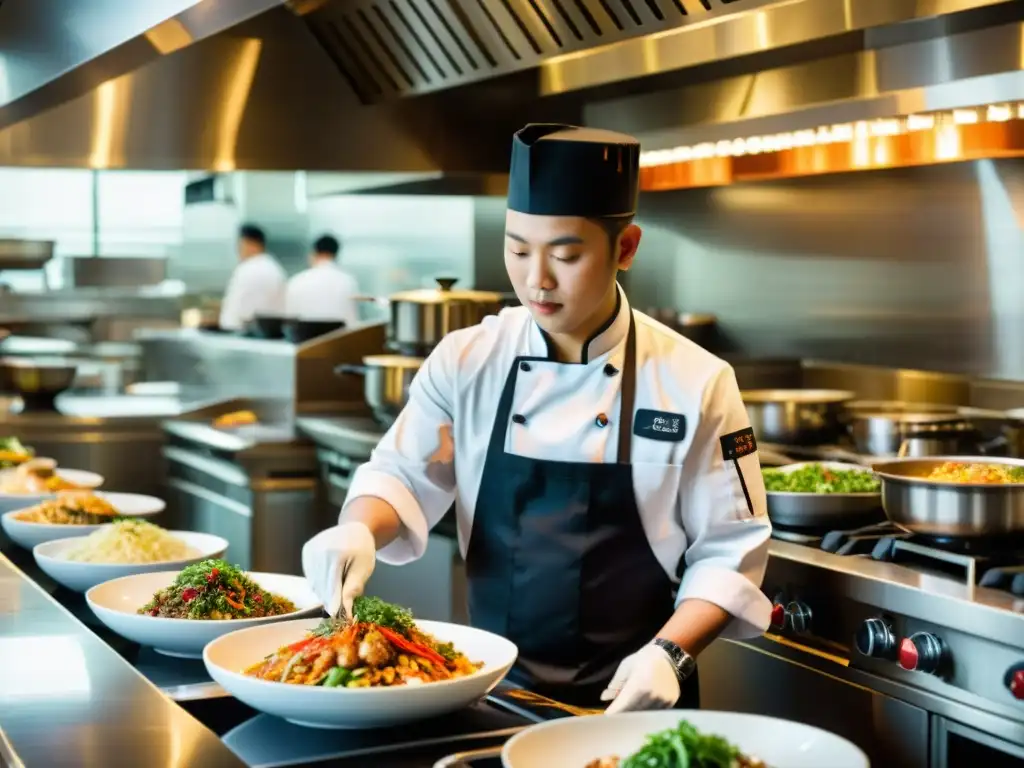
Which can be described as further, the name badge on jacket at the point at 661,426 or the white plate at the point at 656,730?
the name badge on jacket at the point at 661,426

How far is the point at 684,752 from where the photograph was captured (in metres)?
1.38

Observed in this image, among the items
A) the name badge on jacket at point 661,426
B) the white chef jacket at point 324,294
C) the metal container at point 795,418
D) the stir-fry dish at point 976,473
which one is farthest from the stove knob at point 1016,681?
the white chef jacket at point 324,294

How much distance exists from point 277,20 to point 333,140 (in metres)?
0.47

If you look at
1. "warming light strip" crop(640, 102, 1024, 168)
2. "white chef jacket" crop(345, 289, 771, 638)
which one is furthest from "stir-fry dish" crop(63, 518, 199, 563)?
"warming light strip" crop(640, 102, 1024, 168)

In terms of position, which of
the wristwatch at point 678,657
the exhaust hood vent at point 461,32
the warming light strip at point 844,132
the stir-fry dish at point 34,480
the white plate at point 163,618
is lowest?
the wristwatch at point 678,657

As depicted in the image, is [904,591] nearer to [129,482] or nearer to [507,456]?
[507,456]

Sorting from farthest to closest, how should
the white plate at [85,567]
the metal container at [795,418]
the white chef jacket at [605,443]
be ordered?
the metal container at [795,418] → the white plate at [85,567] → the white chef jacket at [605,443]

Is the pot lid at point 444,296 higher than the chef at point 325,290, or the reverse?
the chef at point 325,290

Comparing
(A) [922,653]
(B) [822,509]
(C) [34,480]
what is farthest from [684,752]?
(C) [34,480]

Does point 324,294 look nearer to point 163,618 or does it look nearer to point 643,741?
point 163,618

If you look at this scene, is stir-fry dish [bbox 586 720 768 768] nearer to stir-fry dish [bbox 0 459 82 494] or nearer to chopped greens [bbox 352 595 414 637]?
chopped greens [bbox 352 595 414 637]

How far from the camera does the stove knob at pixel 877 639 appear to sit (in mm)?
2635

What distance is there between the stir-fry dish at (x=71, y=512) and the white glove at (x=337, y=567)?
1.16m

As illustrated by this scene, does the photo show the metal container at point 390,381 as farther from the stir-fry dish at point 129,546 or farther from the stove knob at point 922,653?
the stove knob at point 922,653
